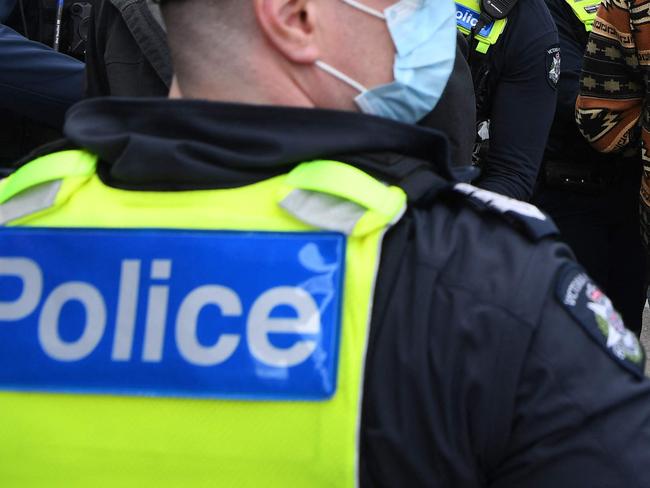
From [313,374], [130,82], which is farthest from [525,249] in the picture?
[130,82]

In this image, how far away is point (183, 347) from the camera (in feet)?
3.39

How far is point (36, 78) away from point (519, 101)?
148cm

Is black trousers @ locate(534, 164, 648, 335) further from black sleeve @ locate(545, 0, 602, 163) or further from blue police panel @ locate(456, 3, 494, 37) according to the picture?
Result: blue police panel @ locate(456, 3, 494, 37)

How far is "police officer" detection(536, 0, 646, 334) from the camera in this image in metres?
3.12

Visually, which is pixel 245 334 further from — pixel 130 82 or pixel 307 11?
pixel 130 82

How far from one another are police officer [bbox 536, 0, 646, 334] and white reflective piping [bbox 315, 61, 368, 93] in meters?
2.14

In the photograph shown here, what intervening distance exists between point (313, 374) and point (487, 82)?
6.68ft

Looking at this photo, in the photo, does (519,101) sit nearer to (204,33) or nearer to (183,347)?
(204,33)

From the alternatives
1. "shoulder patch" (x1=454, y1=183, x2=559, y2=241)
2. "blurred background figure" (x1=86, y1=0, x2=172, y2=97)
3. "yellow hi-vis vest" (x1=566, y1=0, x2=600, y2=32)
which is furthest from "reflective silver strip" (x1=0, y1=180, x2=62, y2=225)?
"yellow hi-vis vest" (x1=566, y1=0, x2=600, y2=32)

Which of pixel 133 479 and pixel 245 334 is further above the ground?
pixel 245 334

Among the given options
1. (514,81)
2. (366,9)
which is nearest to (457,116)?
(366,9)

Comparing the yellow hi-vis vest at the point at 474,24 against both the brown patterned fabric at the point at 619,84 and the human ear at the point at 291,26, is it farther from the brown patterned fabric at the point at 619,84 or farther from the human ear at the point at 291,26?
the human ear at the point at 291,26

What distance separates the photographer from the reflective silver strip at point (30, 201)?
110 cm

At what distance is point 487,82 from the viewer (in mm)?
2840
